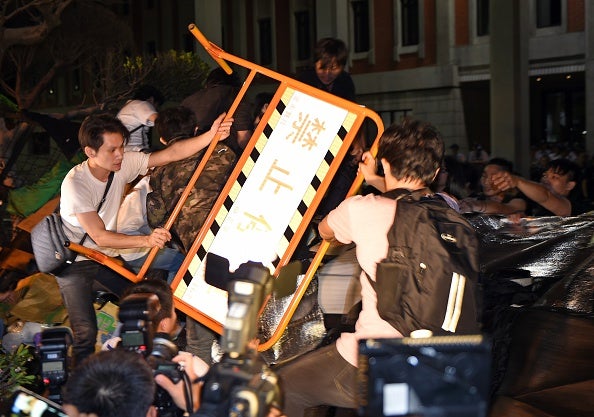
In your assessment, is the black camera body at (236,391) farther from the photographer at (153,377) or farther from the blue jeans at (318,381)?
the blue jeans at (318,381)

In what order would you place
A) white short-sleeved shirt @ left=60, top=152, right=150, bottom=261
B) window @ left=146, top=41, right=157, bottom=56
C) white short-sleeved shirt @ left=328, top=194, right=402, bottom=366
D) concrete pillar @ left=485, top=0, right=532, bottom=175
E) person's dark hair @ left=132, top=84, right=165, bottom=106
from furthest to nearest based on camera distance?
window @ left=146, top=41, right=157, bottom=56, concrete pillar @ left=485, top=0, right=532, bottom=175, person's dark hair @ left=132, top=84, right=165, bottom=106, white short-sleeved shirt @ left=60, top=152, right=150, bottom=261, white short-sleeved shirt @ left=328, top=194, right=402, bottom=366

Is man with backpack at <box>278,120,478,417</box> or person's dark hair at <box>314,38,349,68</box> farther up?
person's dark hair at <box>314,38,349,68</box>

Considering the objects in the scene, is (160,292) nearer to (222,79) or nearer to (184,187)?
(184,187)

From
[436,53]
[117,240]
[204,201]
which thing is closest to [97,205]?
[117,240]

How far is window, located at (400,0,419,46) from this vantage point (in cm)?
3016

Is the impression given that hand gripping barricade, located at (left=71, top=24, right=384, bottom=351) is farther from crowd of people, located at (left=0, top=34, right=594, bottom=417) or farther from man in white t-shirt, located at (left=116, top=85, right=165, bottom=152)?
man in white t-shirt, located at (left=116, top=85, right=165, bottom=152)

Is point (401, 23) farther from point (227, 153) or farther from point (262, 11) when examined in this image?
point (227, 153)

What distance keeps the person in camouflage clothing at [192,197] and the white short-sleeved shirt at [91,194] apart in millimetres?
169

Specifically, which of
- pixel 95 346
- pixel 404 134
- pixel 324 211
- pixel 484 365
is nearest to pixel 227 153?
pixel 324 211

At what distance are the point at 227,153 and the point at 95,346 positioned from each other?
157 centimetres

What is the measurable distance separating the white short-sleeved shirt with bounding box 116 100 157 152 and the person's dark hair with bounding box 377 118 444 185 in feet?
11.4

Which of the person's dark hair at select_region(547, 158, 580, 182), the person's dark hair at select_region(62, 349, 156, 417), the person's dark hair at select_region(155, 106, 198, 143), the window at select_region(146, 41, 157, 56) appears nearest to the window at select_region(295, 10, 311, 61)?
the window at select_region(146, 41, 157, 56)

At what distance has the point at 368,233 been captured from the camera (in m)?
3.69

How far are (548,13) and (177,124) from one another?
2357 centimetres
